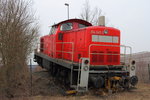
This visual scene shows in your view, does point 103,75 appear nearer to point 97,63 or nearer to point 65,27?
point 97,63

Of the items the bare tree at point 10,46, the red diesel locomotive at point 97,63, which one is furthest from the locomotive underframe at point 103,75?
the bare tree at point 10,46

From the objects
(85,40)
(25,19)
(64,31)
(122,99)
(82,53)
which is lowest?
(122,99)

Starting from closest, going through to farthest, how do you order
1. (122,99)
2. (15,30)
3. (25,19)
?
(122,99), (15,30), (25,19)

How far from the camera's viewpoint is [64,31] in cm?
989

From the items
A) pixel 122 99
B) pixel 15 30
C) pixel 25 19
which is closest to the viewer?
pixel 122 99

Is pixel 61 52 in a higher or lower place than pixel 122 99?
higher

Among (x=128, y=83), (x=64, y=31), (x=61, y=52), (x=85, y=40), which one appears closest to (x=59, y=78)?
(x=61, y=52)

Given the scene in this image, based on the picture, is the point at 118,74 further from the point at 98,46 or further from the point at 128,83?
the point at 98,46

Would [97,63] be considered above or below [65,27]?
below

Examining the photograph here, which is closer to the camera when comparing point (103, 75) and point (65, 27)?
point (103, 75)

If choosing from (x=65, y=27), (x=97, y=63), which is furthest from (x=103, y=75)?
(x=65, y=27)

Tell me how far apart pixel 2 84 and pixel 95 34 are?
440 cm

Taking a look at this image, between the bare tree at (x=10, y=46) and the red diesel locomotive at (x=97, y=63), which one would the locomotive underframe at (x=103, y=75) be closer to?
the red diesel locomotive at (x=97, y=63)

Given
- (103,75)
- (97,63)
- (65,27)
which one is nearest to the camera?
(103,75)
